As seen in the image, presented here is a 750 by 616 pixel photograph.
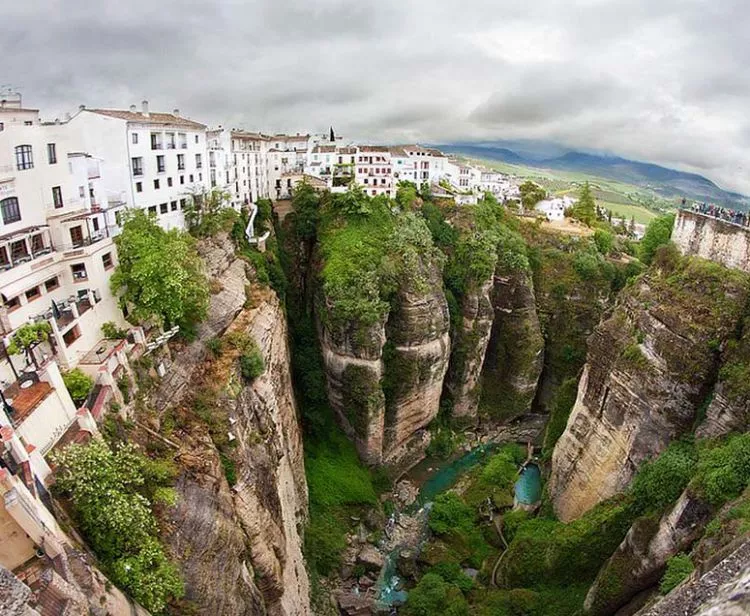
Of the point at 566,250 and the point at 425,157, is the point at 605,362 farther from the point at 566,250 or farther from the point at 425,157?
the point at 425,157

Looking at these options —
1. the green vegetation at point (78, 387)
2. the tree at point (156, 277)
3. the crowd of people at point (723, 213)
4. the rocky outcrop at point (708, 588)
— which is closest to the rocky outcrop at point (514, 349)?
the crowd of people at point (723, 213)

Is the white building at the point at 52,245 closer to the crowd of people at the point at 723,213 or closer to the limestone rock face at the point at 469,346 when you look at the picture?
the limestone rock face at the point at 469,346

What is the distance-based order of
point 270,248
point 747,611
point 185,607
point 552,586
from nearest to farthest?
1. point 747,611
2. point 185,607
3. point 552,586
4. point 270,248

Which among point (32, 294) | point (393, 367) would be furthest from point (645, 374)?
point (32, 294)

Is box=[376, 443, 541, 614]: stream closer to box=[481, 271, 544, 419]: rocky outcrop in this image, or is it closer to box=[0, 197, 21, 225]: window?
box=[481, 271, 544, 419]: rocky outcrop

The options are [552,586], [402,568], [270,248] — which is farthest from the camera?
[270,248]

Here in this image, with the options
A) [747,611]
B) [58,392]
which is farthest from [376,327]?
[747,611]

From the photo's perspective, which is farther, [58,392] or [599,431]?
[599,431]
